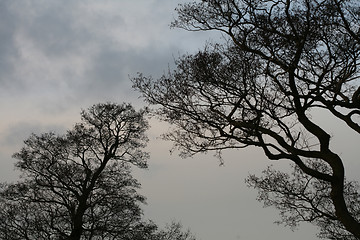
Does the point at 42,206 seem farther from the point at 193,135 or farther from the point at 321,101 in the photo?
the point at 321,101

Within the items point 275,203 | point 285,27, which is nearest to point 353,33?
point 285,27

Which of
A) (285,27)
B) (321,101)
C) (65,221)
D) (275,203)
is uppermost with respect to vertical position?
(285,27)

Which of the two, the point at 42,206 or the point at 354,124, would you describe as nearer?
the point at 354,124

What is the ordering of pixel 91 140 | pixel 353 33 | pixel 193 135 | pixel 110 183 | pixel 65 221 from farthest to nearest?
pixel 91 140 → pixel 110 183 → pixel 65 221 → pixel 193 135 → pixel 353 33

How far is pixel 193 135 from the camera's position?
1316 centimetres

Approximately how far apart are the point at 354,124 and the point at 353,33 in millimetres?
2744

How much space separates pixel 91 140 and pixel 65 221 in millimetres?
4474

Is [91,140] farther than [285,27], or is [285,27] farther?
[91,140]

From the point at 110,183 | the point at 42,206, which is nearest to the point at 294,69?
the point at 110,183

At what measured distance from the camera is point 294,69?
12.2 metres

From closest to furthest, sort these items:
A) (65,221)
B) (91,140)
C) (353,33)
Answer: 1. (353,33)
2. (65,221)
3. (91,140)

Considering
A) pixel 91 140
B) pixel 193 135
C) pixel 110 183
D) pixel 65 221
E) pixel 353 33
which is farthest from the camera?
pixel 91 140

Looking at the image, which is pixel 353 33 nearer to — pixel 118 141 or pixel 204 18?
pixel 204 18

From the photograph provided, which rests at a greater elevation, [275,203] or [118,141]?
[118,141]
